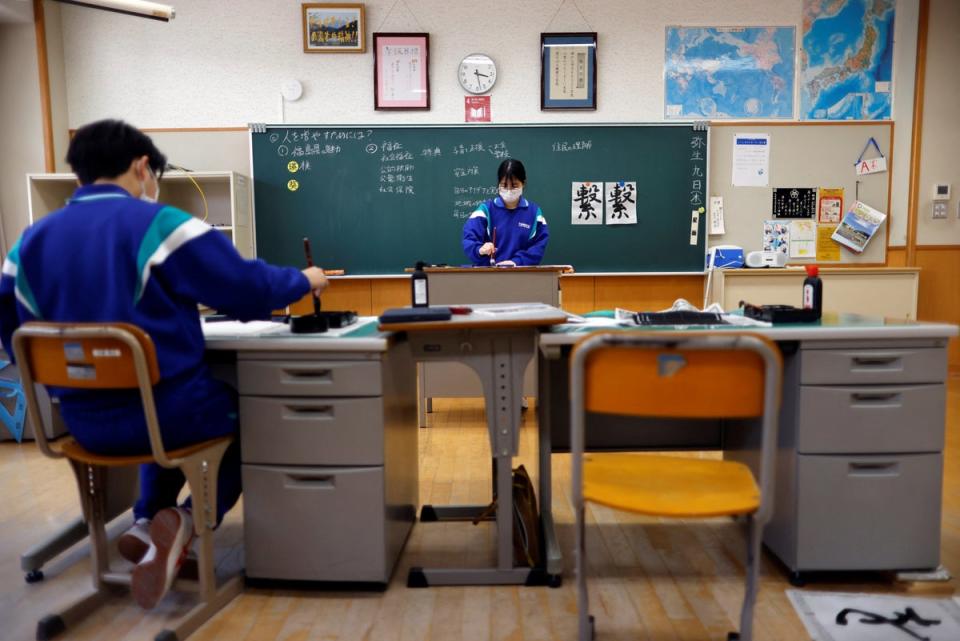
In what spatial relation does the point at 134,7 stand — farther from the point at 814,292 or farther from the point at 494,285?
the point at 814,292

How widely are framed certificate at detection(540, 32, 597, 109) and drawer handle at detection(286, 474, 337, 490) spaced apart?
147 inches

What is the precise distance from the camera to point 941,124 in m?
4.74

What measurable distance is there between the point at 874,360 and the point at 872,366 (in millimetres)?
18

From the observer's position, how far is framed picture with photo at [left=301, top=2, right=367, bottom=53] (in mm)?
4656

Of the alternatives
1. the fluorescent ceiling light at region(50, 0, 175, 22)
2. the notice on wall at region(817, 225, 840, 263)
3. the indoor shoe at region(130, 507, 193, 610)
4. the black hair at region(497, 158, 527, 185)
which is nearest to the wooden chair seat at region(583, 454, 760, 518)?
the indoor shoe at region(130, 507, 193, 610)

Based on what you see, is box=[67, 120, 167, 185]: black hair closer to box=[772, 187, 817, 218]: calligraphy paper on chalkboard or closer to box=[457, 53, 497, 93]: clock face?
box=[457, 53, 497, 93]: clock face

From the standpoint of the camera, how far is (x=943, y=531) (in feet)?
7.10

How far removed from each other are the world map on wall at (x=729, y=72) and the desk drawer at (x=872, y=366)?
3.44 metres

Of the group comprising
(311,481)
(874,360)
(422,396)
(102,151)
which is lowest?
(422,396)

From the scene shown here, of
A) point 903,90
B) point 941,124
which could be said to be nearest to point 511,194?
point 903,90

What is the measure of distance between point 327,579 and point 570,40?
4218 mm

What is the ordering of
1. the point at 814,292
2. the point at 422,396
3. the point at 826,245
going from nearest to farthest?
the point at 814,292 < the point at 422,396 < the point at 826,245

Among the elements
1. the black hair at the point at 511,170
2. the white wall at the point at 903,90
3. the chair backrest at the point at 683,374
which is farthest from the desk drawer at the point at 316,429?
the white wall at the point at 903,90

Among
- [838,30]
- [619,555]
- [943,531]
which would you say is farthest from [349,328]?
[838,30]
